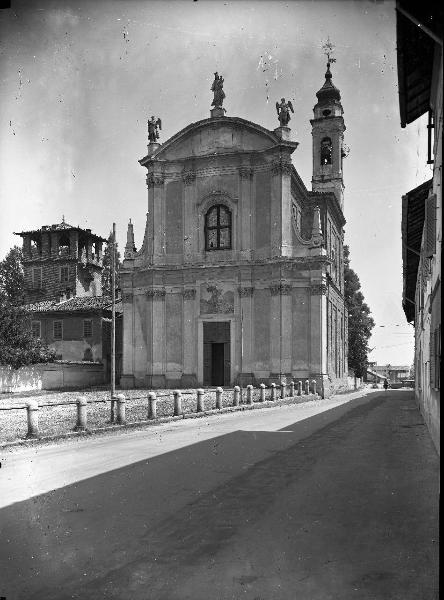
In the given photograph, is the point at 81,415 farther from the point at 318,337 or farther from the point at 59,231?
the point at 59,231

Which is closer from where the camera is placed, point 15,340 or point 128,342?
point 15,340

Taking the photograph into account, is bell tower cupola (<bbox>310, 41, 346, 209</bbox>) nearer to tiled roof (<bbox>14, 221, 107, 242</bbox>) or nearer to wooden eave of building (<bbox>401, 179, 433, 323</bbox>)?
tiled roof (<bbox>14, 221, 107, 242</bbox>)

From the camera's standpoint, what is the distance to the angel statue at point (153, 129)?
39125mm

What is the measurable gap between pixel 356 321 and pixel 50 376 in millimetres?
32685

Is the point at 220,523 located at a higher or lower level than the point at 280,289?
lower

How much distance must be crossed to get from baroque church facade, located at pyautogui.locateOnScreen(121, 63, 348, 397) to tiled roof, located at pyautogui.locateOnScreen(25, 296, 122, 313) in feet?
20.1

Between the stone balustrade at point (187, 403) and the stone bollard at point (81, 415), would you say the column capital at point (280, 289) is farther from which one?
the stone bollard at point (81, 415)

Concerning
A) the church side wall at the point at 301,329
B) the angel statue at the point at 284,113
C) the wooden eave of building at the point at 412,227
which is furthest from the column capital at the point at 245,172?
the wooden eave of building at the point at 412,227

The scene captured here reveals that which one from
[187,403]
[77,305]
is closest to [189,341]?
[77,305]

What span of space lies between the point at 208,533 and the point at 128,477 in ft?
10.9

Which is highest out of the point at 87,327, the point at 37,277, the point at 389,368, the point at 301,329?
the point at 37,277

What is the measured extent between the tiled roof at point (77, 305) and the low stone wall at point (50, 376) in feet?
14.3

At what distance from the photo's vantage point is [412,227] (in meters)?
17.0

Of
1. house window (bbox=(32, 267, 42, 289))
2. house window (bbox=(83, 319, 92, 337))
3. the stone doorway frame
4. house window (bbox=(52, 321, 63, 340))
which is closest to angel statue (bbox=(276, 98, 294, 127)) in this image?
the stone doorway frame
